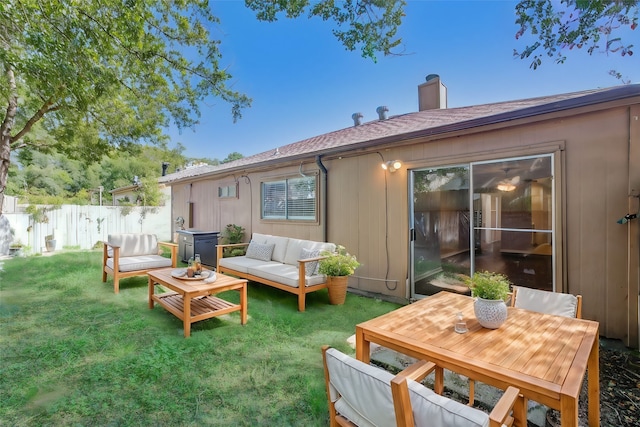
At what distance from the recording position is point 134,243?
6.01 meters

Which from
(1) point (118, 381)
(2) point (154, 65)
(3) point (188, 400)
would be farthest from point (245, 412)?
(2) point (154, 65)

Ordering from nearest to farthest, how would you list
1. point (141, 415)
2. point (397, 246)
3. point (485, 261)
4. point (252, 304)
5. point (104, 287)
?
point (141, 415) → point (485, 261) → point (252, 304) → point (397, 246) → point (104, 287)

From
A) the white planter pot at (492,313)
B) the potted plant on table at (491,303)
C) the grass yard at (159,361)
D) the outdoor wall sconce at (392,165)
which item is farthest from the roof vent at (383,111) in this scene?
the white planter pot at (492,313)

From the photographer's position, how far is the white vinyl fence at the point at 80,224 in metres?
9.48

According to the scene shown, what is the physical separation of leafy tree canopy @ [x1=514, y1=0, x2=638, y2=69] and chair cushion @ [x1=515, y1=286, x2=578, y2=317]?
3.11 m

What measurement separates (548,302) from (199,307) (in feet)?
12.8

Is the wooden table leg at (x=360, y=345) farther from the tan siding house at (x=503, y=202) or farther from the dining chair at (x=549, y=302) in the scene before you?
the tan siding house at (x=503, y=202)

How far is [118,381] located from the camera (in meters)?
2.48

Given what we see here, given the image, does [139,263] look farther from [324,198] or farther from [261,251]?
[324,198]

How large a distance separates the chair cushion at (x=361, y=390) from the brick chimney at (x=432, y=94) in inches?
302

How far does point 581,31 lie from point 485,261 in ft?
10.1

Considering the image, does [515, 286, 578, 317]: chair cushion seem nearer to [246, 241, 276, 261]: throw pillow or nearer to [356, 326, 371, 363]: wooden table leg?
[356, 326, 371, 363]: wooden table leg

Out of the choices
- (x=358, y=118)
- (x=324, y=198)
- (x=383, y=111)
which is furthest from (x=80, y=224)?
(x=383, y=111)

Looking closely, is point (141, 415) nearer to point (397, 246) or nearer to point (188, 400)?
point (188, 400)
